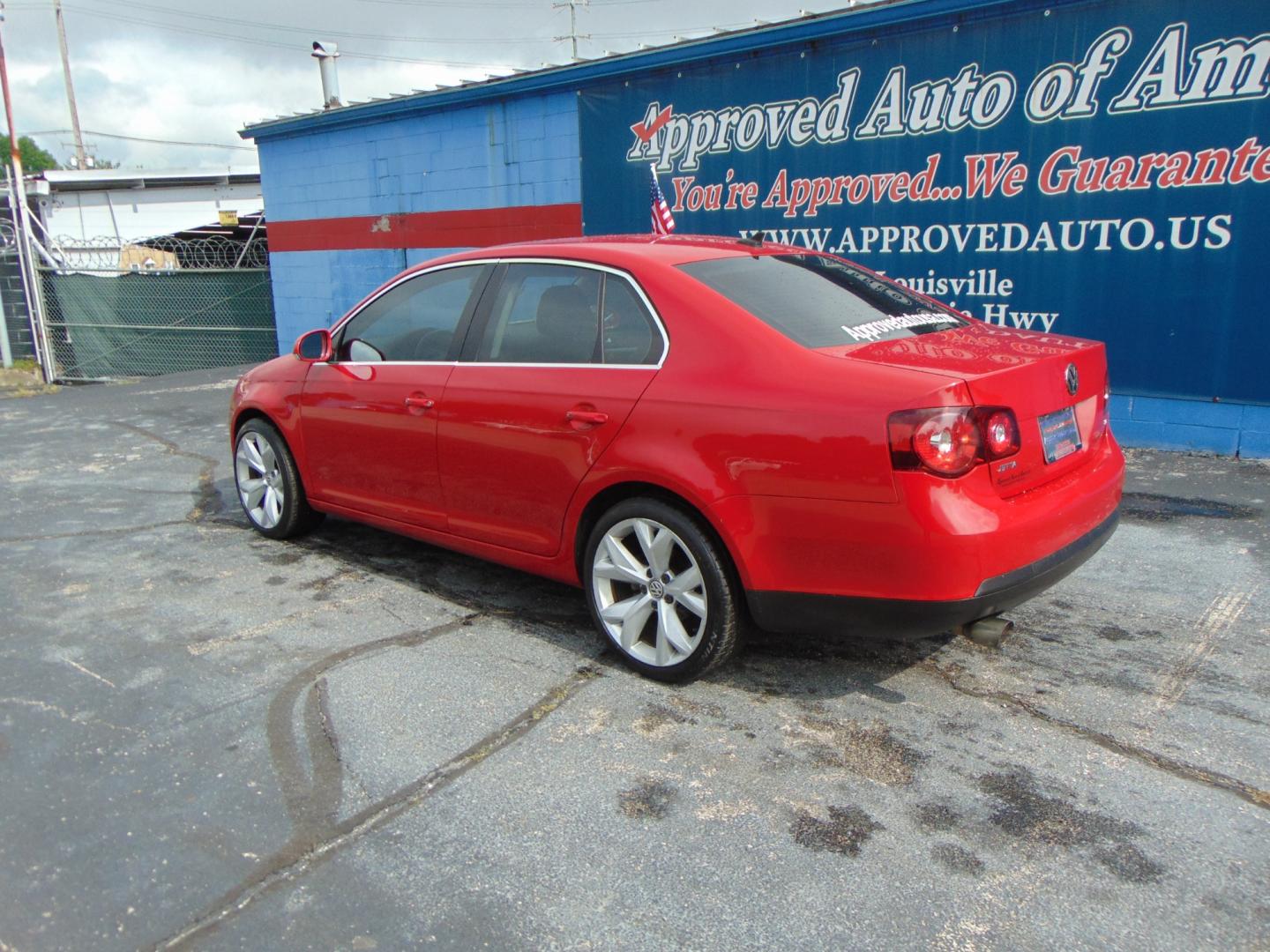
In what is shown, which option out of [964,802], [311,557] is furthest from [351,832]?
[311,557]

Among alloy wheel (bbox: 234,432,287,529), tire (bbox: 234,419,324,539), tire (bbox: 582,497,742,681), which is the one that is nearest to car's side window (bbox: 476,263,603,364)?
tire (bbox: 582,497,742,681)

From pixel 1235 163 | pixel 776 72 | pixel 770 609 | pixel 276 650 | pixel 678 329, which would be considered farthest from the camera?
pixel 776 72

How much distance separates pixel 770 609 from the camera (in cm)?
336

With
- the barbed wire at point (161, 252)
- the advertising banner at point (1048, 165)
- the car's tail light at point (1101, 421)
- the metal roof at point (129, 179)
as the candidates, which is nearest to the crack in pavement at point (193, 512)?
the car's tail light at point (1101, 421)

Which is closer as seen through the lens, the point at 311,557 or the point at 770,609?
the point at 770,609

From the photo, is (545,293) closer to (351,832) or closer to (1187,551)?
(351,832)

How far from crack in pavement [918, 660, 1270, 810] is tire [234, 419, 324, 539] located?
362 centimetres

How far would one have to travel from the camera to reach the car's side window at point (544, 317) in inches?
155

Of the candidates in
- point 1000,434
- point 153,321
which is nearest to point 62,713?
point 1000,434

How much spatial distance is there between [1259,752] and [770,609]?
5.31 feet

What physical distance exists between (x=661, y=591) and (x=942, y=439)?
1194 mm

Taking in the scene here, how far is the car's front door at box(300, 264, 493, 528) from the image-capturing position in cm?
448

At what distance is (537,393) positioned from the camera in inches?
156

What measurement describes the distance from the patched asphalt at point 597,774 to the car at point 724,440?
42 cm
